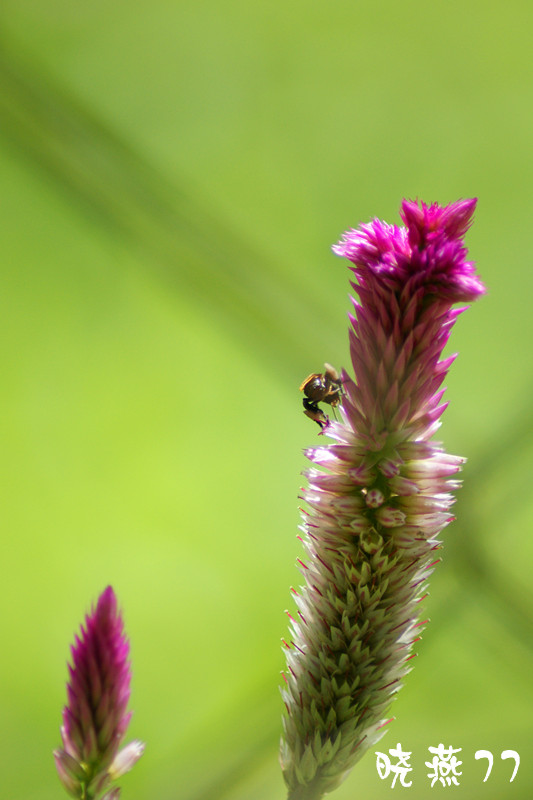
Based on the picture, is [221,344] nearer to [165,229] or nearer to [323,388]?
[165,229]

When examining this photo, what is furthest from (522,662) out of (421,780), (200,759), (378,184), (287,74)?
(287,74)

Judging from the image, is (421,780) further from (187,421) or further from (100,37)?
(100,37)

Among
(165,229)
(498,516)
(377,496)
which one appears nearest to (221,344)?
(165,229)

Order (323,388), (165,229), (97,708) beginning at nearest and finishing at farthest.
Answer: (97,708) → (323,388) → (165,229)

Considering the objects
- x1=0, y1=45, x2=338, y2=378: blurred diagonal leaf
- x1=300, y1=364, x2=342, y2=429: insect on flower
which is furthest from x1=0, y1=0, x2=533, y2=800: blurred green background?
x1=300, y1=364, x2=342, y2=429: insect on flower

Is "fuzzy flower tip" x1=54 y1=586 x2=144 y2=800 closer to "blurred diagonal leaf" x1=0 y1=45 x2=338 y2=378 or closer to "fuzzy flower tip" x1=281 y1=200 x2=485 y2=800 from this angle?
"fuzzy flower tip" x1=281 y1=200 x2=485 y2=800

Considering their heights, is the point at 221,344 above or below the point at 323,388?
above
